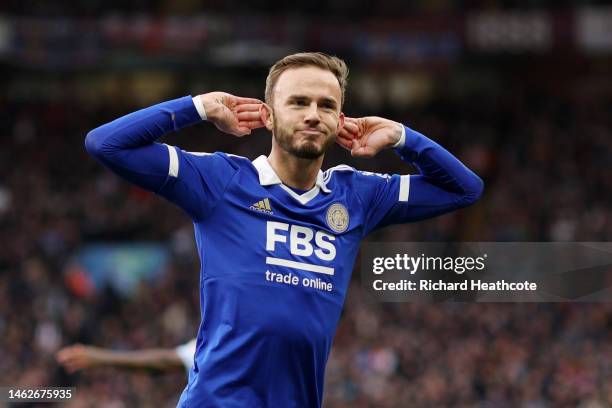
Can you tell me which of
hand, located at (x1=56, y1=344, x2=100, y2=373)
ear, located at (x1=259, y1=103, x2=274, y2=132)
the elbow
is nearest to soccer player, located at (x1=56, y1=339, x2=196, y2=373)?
hand, located at (x1=56, y1=344, x2=100, y2=373)

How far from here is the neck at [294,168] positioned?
3.85 metres

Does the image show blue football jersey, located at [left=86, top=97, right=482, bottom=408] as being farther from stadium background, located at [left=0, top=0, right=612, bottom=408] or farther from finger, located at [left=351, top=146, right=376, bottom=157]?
stadium background, located at [left=0, top=0, right=612, bottom=408]

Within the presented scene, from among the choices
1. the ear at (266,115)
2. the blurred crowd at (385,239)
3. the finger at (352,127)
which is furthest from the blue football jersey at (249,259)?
the blurred crowd at (385,239)

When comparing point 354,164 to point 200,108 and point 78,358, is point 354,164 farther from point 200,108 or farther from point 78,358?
point 200,108

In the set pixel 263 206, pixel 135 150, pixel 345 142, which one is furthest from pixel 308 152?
pixel 135 150

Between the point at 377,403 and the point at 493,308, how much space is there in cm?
262

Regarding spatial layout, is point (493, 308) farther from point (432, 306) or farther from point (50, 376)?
point (50, 376)

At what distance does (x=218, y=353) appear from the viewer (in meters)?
3.61

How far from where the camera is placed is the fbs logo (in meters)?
3.77

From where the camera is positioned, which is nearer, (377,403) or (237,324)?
(237,324)

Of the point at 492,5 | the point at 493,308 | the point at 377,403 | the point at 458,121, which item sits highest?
the point at 492,5

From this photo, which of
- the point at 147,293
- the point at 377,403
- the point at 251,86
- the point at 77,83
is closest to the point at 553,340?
the point at 377,403

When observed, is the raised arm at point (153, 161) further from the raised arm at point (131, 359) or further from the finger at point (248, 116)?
the raised arm at point (131, 359)

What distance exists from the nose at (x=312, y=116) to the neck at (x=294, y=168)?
0.16 m
